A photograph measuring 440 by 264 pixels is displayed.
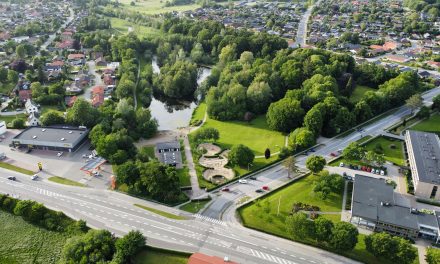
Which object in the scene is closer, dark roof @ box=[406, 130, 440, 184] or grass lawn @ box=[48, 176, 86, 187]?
dark roof @ box=[406, 130, 440, 184]

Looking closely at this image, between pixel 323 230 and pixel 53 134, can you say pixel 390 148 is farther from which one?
pixel 53 134

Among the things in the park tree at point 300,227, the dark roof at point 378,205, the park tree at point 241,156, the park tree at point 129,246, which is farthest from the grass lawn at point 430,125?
the park tree at point 129,246

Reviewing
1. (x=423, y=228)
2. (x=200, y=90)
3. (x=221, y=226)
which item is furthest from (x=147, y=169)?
(x=200, y=90)

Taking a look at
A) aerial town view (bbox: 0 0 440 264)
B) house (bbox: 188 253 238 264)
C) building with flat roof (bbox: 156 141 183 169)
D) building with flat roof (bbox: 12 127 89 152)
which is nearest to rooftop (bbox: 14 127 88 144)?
building with flat roof (bbox: 12 127 89 152)

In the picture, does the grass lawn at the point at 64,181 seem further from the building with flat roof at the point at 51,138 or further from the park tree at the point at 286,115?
the park tree at the point at 286,115

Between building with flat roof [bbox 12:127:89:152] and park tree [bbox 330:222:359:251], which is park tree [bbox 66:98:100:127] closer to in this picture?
building with flat roof [bbox 12:127:89:152]

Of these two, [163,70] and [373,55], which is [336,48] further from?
[163,70]
